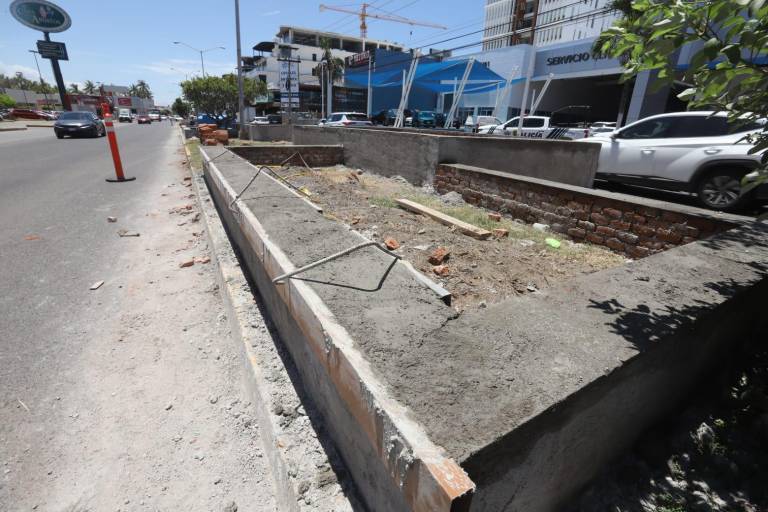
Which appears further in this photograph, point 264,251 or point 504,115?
point 504,115

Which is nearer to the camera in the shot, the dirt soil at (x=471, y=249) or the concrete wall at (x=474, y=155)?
the dirt soil at (x=471, y=249)

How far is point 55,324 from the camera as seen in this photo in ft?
11.7

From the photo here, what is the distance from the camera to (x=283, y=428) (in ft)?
7.30

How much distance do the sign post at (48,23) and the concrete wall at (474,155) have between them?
45.1 m

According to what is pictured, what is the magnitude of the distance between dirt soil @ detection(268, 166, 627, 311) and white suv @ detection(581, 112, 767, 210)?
2.74m

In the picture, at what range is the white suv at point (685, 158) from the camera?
627 centimetres

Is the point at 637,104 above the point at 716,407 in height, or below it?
above

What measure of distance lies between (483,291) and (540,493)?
2.62 m

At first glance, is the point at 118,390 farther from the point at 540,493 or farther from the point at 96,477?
the point at 540,493

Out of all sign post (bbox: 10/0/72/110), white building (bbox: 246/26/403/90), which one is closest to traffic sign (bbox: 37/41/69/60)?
sign post (bbox: 10/0/72/110)

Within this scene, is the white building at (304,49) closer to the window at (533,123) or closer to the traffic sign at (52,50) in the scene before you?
the traffic sign at (52,50)

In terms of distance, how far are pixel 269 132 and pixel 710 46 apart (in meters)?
23.5

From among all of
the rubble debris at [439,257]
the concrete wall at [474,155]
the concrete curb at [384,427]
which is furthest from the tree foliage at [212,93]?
the concrete curb at [384,427]

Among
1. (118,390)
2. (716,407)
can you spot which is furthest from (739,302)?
(118,390)
